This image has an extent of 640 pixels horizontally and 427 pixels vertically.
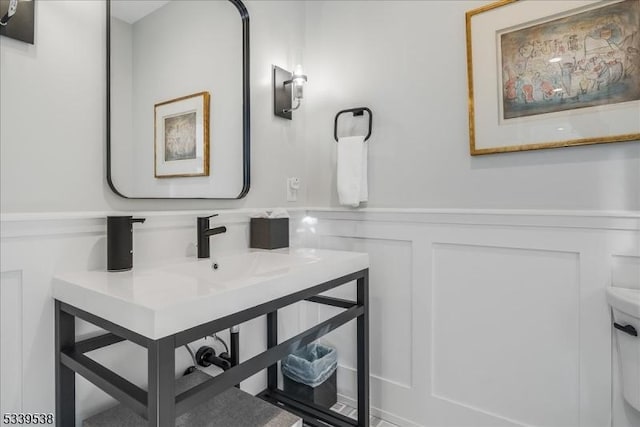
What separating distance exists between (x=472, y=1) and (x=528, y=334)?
1402 mm

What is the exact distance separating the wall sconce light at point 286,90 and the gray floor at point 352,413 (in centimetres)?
155

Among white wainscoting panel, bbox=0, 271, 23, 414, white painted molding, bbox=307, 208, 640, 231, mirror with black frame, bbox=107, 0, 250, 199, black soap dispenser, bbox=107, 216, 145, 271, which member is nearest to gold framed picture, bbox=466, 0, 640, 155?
white painted molding, bbox=307, 208, 640, 231

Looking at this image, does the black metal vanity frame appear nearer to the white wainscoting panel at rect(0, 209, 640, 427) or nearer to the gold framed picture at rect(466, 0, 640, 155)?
the white wainscoting panel at rect(0, 209, 640, 427)

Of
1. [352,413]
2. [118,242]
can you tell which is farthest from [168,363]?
[352,413]

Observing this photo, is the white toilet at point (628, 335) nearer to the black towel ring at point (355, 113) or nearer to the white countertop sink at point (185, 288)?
the white countertop sink at point (185, 288)


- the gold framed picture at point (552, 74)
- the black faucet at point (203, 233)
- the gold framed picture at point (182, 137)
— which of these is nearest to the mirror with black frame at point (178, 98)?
the gold framed picture at point (182, 137)

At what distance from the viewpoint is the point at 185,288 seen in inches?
36.3

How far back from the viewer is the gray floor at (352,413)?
1702 mm

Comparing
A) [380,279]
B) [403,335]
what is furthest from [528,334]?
[380,279]

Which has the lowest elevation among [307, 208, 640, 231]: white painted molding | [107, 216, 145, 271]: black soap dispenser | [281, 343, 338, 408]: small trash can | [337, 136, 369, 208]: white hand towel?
[281, 343, 338, 408]: small trash can

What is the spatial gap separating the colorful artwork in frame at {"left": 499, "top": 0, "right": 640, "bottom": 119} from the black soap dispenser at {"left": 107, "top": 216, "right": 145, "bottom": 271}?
1.47 m

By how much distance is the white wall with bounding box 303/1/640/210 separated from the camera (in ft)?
4.30

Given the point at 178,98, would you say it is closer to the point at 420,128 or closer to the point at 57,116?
the point at 57,116

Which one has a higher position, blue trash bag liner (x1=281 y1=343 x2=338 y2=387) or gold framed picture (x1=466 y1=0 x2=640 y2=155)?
gold framed picture (x1=466 y1=0 x2=640 y2=155)
